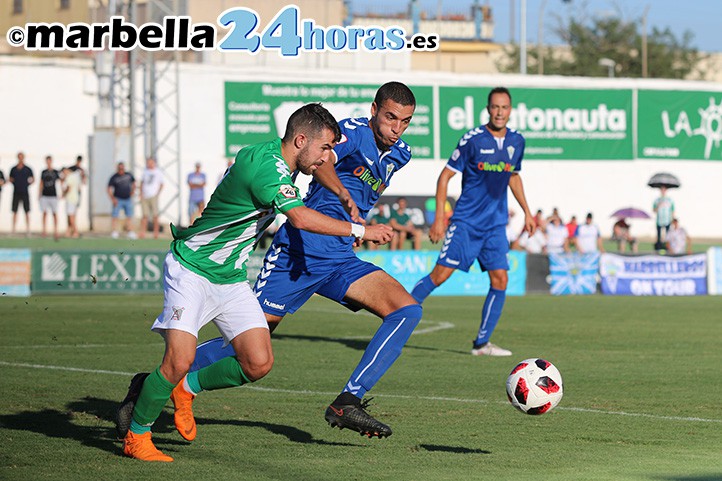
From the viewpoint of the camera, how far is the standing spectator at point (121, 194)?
30375 millimetres

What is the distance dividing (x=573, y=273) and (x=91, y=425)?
1930cm

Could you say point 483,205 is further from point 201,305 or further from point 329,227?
point 201,305

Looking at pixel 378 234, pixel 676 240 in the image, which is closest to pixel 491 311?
pixel 378 234

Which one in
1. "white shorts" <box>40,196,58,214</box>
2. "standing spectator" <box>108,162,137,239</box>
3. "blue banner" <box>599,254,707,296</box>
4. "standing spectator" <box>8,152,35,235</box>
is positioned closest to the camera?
"blue banner" <box>599,254,707,296</box>

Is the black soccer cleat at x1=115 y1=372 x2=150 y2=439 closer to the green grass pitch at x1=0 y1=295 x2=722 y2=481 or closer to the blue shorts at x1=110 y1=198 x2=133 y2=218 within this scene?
the green grass pitch at x1=0 y1=295 x2=722 y2=481

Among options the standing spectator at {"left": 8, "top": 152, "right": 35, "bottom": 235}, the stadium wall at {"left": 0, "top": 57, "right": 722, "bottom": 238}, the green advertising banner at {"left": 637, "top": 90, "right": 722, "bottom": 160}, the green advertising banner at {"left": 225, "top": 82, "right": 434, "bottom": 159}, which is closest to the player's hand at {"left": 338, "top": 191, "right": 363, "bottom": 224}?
the standing spectator at {"left": 8, "top": 152, "right": 35, "bottom": 235}

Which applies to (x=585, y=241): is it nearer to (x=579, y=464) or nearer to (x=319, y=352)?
(x=319, y=352)

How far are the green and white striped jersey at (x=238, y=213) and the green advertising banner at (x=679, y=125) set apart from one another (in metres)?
42.1

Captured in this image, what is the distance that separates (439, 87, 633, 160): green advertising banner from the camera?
4469cm

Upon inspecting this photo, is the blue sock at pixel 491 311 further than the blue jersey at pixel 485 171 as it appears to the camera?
Yes

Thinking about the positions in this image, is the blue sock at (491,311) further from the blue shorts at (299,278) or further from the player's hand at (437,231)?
the blue shorts at (299,278)

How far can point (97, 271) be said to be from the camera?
22281mm

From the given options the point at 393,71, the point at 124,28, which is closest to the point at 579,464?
the point at 124,28

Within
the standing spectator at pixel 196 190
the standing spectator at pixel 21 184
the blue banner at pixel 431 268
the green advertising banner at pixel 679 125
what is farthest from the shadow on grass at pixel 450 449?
the green advertising banner at pixel 679 125
